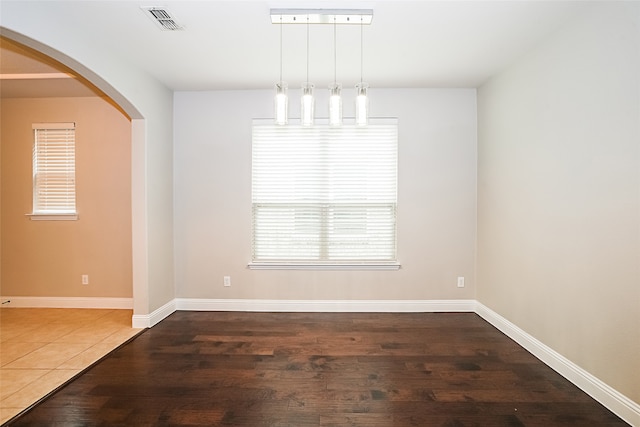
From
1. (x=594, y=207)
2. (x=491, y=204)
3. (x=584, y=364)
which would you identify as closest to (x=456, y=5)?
(x=594, y=207)

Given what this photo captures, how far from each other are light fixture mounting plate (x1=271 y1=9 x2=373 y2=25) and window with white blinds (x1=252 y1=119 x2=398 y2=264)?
169 centimetres

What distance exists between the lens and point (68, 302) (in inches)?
177

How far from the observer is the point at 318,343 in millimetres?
3322

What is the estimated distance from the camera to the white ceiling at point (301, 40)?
2504mm

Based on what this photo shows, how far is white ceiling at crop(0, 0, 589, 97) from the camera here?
8.21 ft

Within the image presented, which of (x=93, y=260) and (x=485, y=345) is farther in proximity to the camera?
(x=93, y=260)

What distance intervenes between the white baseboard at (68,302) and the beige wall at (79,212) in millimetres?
62

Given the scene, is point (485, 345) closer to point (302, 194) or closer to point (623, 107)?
point (623, 107)

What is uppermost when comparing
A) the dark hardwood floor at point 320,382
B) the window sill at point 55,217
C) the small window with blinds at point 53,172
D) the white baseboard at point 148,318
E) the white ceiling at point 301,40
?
the white ceiling at point 301,40

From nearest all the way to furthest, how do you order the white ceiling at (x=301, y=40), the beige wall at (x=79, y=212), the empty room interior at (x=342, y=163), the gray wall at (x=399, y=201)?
the empty room interior at (x=342, y=163) → the white ceiling at (x=301, y=40) → the gray wall at (x=399, y=201) → the beige wall at (x=79, y=212)

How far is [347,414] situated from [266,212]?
2.63m

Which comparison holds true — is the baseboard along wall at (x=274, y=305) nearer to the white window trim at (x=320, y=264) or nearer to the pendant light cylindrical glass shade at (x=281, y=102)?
the white window trim at (x=320, y=264)

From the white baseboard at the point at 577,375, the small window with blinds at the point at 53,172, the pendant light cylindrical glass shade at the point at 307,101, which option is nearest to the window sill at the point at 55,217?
the small window with blinds at the point at 53,172

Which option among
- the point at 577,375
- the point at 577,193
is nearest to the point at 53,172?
the point at 577,193
